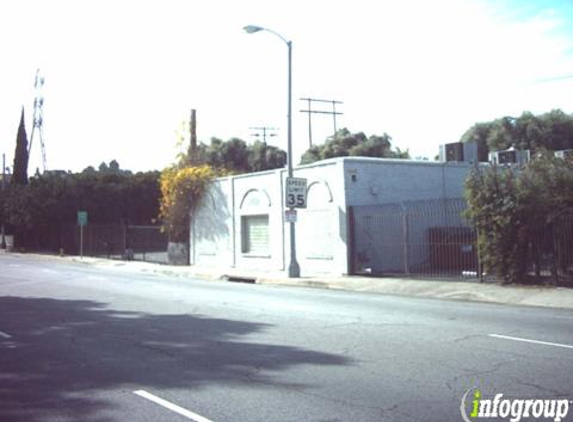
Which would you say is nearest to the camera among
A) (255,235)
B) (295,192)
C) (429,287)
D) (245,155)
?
(429,287)

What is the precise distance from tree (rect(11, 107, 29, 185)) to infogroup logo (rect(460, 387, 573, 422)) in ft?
196

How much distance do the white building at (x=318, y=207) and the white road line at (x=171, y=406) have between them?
53.9ft

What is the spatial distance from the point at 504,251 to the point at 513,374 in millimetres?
10944

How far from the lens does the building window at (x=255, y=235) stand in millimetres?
27828

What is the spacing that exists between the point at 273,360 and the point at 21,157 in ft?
192

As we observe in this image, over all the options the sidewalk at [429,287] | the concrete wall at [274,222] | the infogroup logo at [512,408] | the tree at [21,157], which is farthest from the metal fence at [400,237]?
the tree at [21,157]

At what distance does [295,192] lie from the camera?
22.8 m

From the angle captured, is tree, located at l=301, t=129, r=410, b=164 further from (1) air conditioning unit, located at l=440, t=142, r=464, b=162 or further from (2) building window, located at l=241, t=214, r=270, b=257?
(2) building window, located at l=241, t=214, r=270, b=257

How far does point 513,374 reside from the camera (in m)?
7.36

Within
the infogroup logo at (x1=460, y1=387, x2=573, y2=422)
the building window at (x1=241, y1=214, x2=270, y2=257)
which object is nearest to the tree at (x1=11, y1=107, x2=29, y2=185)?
the building window at (x1=241, y1=214, x2=270, y2=257)

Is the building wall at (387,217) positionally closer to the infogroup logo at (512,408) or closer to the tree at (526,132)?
the infogroup logo at (512,408)

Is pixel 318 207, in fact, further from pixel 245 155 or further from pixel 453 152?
pixel 245 155

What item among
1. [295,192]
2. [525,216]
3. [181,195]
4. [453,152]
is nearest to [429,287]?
[525,216]

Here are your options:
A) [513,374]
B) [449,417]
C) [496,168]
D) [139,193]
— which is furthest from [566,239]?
[139,193]
